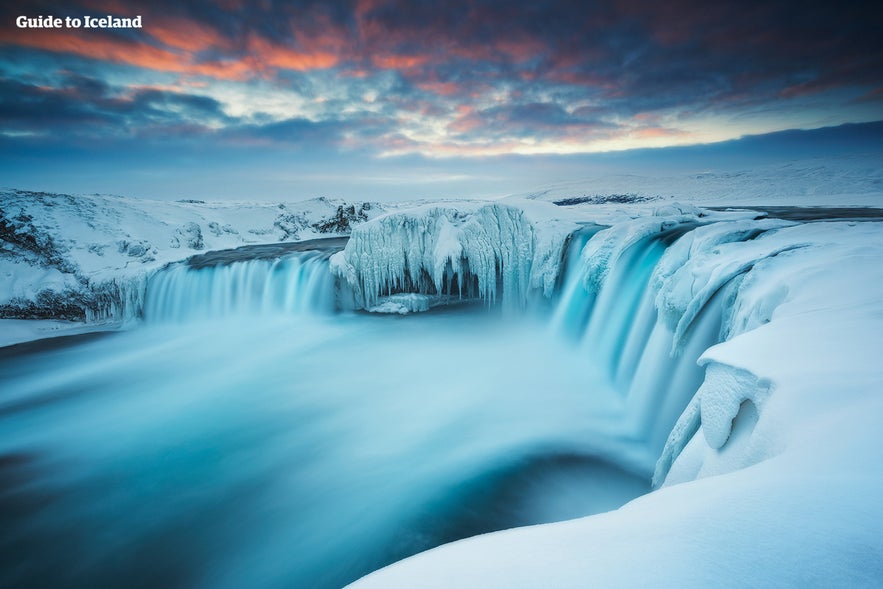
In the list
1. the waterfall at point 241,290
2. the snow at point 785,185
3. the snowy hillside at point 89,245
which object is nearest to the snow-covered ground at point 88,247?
the snowy hillside at point 89,245

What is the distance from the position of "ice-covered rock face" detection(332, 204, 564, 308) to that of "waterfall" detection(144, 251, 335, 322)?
5.48ft

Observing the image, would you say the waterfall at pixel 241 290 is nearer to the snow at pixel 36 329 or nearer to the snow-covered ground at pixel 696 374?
the snow-covered ground at pixel 696 374

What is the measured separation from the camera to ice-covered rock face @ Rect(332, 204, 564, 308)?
375 inches

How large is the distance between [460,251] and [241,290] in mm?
7701

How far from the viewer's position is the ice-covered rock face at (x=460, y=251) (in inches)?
375

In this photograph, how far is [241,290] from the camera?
39.5 feet

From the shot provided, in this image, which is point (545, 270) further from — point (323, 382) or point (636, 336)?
point (323, 382)

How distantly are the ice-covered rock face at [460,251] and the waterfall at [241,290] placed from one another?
167 centimetres

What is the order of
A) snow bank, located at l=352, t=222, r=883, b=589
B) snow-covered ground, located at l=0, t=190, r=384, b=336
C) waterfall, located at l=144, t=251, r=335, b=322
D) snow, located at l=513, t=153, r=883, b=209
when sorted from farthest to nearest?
snow, located at l=513, t=153, r=883, b=209
snow-covered ground, located at l=0, t=190, r=384, b=336
waterfall, located at l=144, t=251, r=335, b=322
snow bank, located at l=352, t=222, r=883, b=589

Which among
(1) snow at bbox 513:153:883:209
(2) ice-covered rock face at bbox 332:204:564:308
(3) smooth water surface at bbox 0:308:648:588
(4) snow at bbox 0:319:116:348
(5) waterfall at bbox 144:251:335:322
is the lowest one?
(3) smooth water surface at bbox 0:308:648:588

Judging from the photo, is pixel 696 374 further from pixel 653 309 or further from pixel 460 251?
pixel 460 251

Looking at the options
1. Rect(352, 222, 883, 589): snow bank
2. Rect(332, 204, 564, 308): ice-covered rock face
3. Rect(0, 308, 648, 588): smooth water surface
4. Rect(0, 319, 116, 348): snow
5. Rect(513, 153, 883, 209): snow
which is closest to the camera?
Rect(352, 222, 883, 589): snow bank

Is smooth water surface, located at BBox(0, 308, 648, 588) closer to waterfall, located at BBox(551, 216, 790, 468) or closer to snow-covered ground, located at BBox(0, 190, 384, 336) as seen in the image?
waterfall, located at BBox(551, 216, 790, 468)

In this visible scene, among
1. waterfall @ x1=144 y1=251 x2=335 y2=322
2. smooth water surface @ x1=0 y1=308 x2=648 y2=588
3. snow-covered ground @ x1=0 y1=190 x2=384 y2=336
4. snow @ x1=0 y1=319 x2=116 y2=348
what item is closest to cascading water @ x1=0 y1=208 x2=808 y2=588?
smooth water surface @ x1=0 y1=308 x2=648 y2=588
